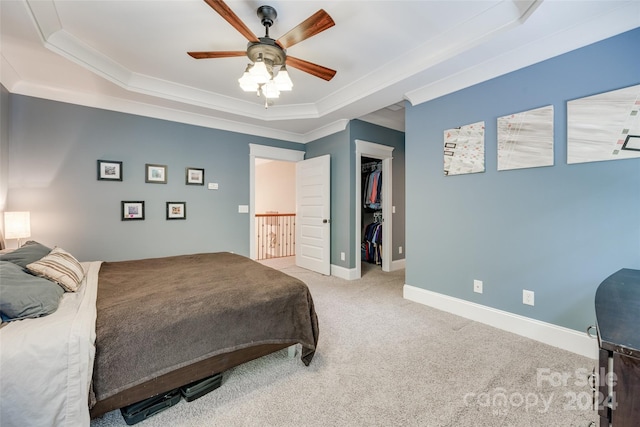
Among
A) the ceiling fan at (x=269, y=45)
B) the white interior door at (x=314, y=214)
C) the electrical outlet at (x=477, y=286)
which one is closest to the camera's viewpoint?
the ceiling fan at (x=269, y=45)

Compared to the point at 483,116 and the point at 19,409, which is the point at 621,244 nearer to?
the point at 483,116

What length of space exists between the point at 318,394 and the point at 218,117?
3.78 metres

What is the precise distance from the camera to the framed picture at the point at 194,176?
378 cm

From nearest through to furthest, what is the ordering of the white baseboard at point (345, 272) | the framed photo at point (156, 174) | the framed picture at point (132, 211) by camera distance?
the framed picture at point (132, 211), the framed photo at point (156, 174), the white baseboard at point (345, 272)

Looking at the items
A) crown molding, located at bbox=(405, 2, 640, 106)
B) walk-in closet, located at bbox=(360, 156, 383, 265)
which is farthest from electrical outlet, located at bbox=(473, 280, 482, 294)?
walk-in closet, located at bbox=(360, 156, 383, 265)

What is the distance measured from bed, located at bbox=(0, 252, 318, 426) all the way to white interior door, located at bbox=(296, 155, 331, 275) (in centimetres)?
229

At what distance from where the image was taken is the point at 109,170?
127 inches

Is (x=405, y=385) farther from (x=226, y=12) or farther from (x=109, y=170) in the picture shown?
(x=109, y=170)

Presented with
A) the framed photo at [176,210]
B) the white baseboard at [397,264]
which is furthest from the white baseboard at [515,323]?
the framed photo at [176,210]

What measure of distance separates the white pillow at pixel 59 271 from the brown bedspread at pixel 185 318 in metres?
0.15

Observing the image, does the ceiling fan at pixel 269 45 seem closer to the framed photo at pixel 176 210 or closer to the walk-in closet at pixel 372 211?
the framed photo at pixel 176 210

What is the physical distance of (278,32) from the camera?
7.41ft

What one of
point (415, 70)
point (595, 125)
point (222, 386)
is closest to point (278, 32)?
point (415, 70)

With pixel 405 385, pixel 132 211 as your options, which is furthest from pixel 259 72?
pixel 132 211
